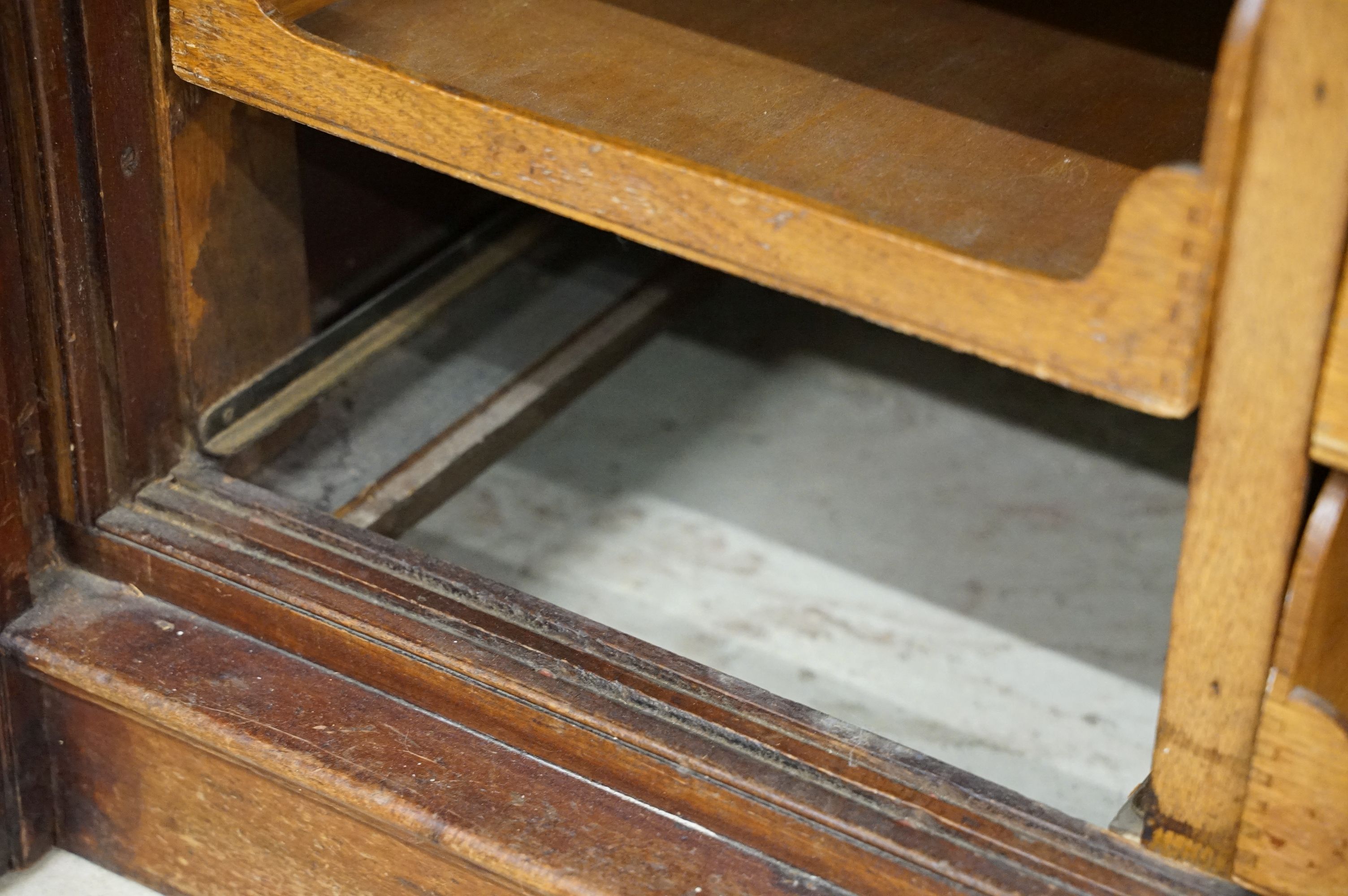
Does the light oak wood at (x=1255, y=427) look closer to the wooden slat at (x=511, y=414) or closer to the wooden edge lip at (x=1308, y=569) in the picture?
the wooden edge lip at (x=1308, y=569)

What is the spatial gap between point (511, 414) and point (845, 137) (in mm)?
486

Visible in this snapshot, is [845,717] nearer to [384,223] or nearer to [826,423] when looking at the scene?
[826,423]

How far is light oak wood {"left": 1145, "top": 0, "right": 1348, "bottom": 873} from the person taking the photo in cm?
63

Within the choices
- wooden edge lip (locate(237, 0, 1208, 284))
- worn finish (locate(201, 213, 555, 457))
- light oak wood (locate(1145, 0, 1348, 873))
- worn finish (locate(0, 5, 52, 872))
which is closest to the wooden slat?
worn finish (locate(201, 213, 555, 457))

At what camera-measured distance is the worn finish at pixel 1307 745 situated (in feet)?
2.42

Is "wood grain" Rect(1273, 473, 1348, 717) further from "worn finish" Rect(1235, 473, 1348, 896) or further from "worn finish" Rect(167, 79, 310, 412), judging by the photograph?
"worn finish" Rect(167, 79, 310, 412)

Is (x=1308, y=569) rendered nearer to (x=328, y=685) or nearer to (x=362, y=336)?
Result: (x=328, y=685)

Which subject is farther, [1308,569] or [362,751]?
[362,751]

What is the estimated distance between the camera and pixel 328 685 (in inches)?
39.1

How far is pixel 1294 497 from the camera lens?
0.72 meters

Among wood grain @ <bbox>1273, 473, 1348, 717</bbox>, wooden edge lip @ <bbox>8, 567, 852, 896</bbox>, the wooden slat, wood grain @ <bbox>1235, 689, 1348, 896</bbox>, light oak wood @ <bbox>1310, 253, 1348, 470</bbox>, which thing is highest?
light oak wood @ <bbox>1310, 253, 1348, 470</bbox>

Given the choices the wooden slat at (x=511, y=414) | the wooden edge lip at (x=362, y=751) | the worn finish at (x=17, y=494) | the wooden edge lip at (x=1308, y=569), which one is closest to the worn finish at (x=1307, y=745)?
the wooden edge lip at (x=1308, y=569)

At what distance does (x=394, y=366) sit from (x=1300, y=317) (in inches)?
31.3

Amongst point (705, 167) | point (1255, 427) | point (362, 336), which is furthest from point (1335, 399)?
point (362, 336)
